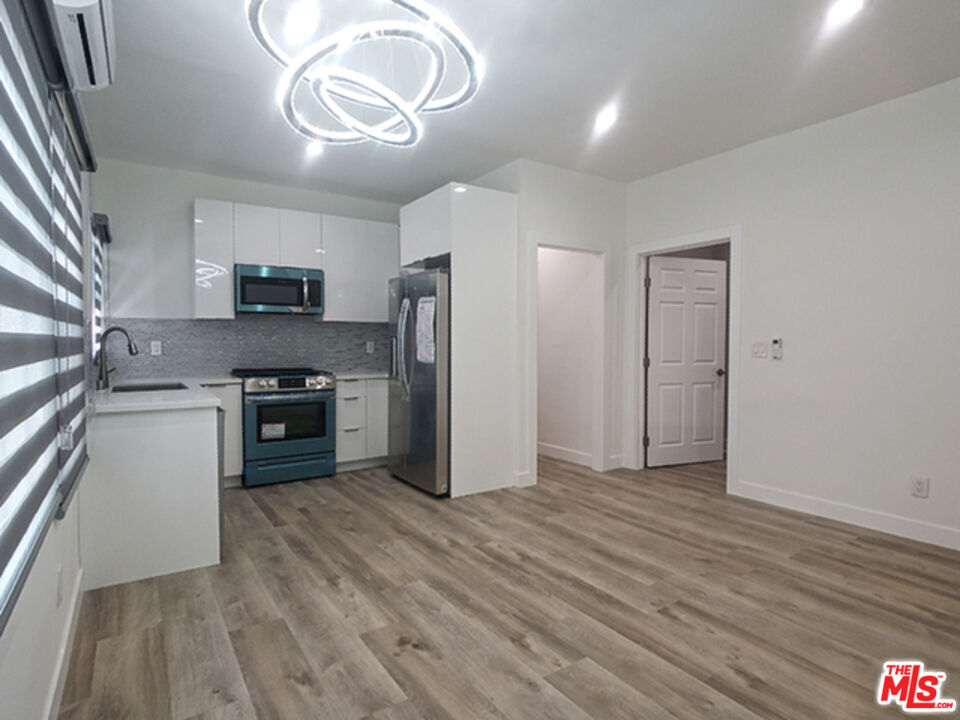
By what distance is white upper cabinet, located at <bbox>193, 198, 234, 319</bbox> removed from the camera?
14.1ft

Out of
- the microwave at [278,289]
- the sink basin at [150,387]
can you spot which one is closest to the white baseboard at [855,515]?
the microwave at [278,289]

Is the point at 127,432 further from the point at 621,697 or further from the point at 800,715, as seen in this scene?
the point at 800,715

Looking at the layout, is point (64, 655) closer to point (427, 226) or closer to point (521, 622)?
point (521, 622)

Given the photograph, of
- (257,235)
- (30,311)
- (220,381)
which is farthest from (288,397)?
(30,311)

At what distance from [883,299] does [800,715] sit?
2642 millimetres

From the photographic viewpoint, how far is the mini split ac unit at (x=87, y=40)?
152 centimetres

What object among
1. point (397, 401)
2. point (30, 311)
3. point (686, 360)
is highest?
point (30, 311)

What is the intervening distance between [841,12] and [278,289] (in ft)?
13.5

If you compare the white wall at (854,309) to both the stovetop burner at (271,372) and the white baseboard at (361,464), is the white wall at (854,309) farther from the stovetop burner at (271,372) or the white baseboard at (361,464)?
the stovetop burner at (271,372)

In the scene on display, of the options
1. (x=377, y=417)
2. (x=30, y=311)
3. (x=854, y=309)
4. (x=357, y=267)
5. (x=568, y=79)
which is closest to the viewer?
(x=30, y=311)

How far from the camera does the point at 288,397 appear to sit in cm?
436

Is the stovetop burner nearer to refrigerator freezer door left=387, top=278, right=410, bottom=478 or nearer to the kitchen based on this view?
the kitchen

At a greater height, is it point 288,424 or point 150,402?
point 150,402

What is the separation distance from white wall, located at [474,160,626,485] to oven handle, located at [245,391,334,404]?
1.68m
